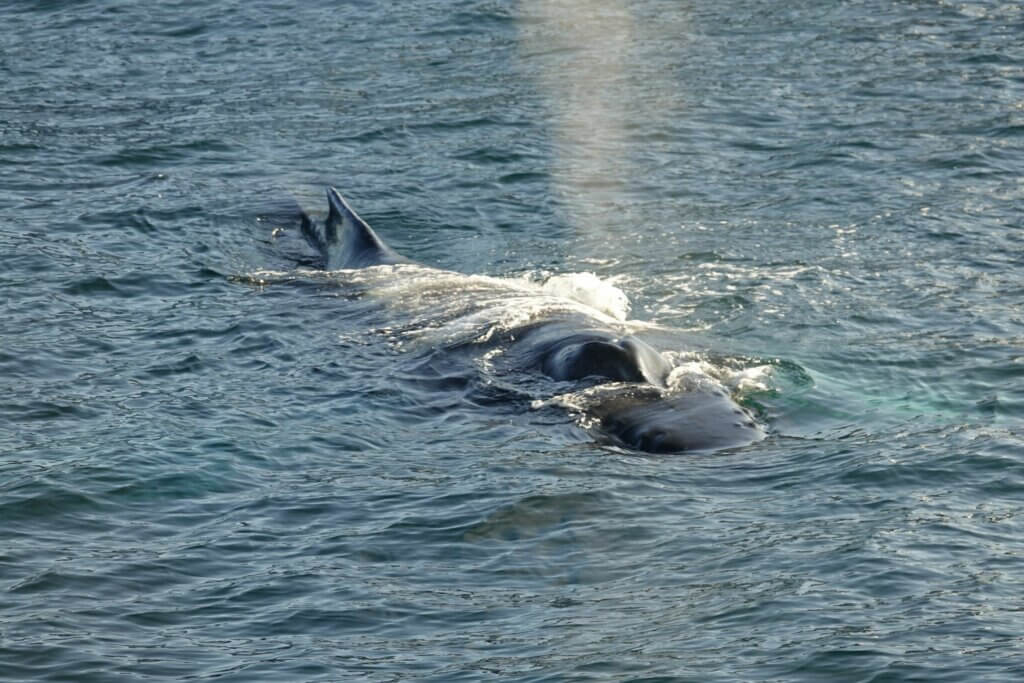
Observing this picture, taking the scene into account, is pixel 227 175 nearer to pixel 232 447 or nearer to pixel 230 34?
Result: pixel 230 34

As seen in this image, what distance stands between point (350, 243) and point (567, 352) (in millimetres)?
4740

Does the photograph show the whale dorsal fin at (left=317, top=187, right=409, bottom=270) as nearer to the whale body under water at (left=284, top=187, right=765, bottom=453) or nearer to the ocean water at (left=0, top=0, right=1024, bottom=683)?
the whale body under water at (left=284, top=187, right=765, bottom=453)

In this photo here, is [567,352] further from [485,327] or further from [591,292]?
[591,292]

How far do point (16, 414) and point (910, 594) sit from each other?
7.27 meters

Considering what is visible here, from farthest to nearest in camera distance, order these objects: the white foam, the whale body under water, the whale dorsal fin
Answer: the whale dorsal fin → the white foam → the whale body under water

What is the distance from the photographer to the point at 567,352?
43.9 feet

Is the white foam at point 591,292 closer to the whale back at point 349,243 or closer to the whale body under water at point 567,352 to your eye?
the whale body under water at point 567,352

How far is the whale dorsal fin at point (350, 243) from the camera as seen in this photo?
1720 cm

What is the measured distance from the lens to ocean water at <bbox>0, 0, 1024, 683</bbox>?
30.0ft

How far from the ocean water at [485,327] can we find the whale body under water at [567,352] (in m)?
0.16

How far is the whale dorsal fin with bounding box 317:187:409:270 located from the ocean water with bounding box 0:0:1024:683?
1.69 ft

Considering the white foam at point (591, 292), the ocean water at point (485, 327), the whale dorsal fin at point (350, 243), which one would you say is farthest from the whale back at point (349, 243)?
the white foam at point (591, 292)

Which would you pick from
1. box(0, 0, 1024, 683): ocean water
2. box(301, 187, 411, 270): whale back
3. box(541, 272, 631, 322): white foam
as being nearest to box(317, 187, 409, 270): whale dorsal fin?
box(301, 187, 411, 270): whale back

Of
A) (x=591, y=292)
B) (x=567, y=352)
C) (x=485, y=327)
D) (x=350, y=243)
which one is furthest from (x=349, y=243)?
(x=567, y=352)
